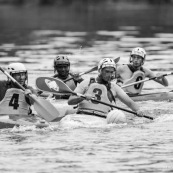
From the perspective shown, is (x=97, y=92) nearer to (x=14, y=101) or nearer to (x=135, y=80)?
(x=14, y=101)

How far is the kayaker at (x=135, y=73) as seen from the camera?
20203mm

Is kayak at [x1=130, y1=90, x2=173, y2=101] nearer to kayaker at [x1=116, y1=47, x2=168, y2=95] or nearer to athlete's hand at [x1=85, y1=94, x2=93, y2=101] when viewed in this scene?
kayaker at [x1=116, y1=47, x2=168, y2=95]

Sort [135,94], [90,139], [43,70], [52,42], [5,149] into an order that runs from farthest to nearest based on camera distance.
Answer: [52,42] → [43,70] → [135,94] → [90,139] → [5,149]

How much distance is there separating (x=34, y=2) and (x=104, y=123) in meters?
67.3

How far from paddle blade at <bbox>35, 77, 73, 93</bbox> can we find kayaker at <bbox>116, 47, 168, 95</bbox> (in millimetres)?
4383

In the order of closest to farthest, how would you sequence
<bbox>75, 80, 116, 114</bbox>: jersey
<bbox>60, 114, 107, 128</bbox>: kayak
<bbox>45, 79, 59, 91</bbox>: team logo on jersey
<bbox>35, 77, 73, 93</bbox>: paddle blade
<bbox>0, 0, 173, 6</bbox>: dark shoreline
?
<bbox>60, 114, 107, 128</bbox>: kayak
<bbox>75, 80, 116, 114</bbox>: jersey
<bbox>35, 77, 73, 93</bbox>: paddle blade
<bbox>45, 79, 59, 91</bbox>: team logo on jersey
<bbox>0, 0, 173, 6</bbox>: dark shoreline

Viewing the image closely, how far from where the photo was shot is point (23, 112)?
15.0 metres

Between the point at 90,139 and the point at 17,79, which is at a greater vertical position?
the point at 17,79

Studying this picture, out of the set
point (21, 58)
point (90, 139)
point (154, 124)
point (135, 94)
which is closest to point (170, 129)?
point (154, 124)

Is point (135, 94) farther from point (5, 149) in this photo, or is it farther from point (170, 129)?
point (5, 149)

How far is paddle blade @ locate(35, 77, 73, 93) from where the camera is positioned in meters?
15.7

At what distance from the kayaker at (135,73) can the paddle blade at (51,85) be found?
4.38 m

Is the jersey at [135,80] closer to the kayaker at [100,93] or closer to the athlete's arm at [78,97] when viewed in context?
the kayaker at [100,93]

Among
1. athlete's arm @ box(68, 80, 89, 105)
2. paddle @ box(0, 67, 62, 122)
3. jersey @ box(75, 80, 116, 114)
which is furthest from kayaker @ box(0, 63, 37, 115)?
jersey @ box(75, 80, 116, 114)
